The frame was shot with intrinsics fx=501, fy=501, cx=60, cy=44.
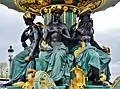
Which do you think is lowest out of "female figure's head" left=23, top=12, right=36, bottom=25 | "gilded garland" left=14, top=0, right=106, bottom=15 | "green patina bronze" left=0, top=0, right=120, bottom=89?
"green patina bronze" left=0, top=0, right=120, bottom=89

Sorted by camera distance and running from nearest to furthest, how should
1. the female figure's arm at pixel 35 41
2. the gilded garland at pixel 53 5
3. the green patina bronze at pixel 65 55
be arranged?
the green patina bronze at pixel 65 55, the female figure's arm at pixel 35 41, the gilded garland at pixel 53 5

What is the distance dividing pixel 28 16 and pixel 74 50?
1762 millimetres

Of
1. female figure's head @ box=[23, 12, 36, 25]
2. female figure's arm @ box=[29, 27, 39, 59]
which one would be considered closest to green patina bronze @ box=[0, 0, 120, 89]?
female figure's arm @ box=[29, 27, 39, 59]

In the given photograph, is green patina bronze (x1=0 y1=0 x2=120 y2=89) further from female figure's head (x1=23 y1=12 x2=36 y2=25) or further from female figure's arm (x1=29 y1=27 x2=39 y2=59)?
female figure's head (x1=23 y1=12 x2=36 y2=25)

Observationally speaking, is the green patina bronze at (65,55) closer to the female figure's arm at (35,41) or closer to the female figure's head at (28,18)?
the female figure's arm at (35,41)

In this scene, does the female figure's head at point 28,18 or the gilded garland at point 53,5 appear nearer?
the female figure's head at point 28,18

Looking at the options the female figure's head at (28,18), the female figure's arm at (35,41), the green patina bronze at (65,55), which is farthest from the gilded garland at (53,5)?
the female figure's arm at (35,41)

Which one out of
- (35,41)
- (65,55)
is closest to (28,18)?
(35,41)

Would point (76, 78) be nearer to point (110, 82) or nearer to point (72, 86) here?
point (72, 86)

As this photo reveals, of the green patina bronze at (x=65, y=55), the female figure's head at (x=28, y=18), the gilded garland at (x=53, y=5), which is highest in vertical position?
the gilded garland at (x=53, y=5)

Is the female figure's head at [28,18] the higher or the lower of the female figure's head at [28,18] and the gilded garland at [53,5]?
the lower

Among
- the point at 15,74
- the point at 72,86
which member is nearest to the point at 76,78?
the point at 72,86

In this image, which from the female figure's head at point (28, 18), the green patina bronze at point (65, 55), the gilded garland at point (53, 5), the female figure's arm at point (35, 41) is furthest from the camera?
the gilded garland at point (53, 5)

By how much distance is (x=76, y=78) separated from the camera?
13.1 metres
